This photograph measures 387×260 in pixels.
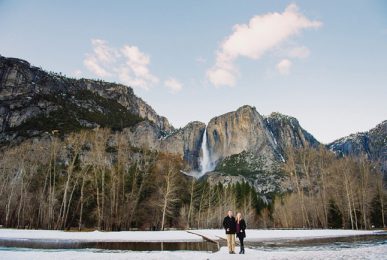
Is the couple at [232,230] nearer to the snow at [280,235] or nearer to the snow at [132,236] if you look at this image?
the snow at [132,236]

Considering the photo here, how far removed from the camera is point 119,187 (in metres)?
47.9

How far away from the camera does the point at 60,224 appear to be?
43.6 m

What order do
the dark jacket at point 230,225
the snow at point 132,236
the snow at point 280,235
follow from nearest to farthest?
1. the dark jacket at point 230,225
2. the snow at point 132,236
3. the snow at point 280,235

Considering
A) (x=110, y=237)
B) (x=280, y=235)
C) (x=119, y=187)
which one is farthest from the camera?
(x=119, y=187)

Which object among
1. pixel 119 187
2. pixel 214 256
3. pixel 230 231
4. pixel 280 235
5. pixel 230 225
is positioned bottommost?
pixel 280 235

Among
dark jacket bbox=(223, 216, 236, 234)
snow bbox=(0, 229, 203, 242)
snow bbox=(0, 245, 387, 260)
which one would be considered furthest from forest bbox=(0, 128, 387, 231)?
dark jacket bbox=(223, 216, 236, 234)

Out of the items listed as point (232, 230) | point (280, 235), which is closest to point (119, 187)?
point (280, 235)

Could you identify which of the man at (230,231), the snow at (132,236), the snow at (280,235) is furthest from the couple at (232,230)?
the snow at (280,235)

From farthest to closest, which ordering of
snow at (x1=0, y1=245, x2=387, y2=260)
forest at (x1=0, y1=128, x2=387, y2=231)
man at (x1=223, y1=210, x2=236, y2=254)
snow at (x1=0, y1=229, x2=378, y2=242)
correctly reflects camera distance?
forest at (x1=0, y1=128, x2=387, y2=231) < snow at (x1=0, y1=229, x2=378, y2=242) < man at (x1=223, y1=210, x2=236, y2=254) < snow at (x1=0, y1=245, x2=387, y2=260)

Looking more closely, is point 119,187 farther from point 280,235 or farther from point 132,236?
point 280,235

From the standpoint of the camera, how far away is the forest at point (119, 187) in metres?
45.2

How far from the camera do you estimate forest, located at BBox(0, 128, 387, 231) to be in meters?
Result: 45.2

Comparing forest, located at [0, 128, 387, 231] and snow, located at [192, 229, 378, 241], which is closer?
snow, located at [192, 229, 378, 241]

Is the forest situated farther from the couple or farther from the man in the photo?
the man
